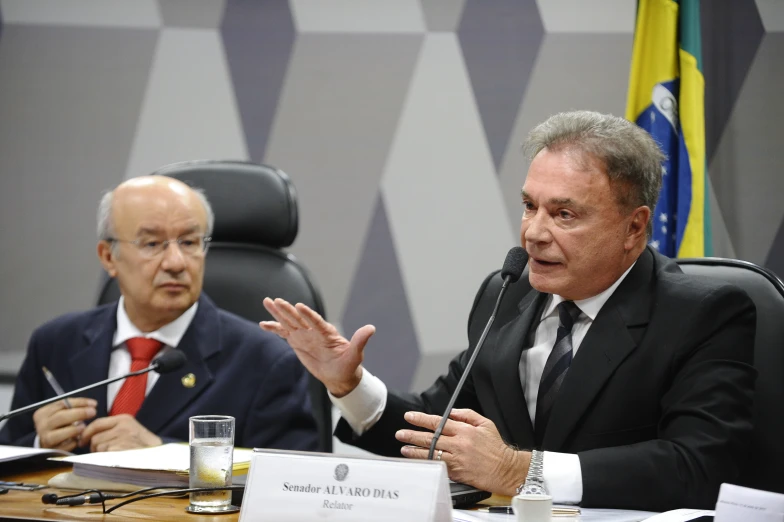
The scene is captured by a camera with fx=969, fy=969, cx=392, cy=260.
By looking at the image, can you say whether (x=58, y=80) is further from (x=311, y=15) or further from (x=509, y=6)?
(x=509, y=6)

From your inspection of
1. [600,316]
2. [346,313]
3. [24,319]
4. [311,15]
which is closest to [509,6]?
[311,15]

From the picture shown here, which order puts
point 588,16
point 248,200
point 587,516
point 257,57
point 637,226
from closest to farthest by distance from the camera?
point 587,516 → point 637,226 → point 248,200 → point 588,16 → point 257,57

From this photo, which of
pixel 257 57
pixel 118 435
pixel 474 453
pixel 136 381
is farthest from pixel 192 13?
pixel 474 453

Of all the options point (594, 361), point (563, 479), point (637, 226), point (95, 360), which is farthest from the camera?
point (95, 360)

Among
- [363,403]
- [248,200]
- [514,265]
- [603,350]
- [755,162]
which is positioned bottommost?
[363,403]

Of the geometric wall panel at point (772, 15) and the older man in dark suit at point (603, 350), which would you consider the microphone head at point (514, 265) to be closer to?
the older man in dark suit at point (603, 350)

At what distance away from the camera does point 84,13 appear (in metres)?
3.98

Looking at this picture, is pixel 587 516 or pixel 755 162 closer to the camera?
pixel 587 516

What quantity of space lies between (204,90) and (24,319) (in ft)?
3.91

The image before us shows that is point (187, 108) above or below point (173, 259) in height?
above

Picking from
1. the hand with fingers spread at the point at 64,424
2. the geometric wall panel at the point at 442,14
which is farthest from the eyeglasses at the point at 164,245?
the geometric wall panel at the point at 442,14

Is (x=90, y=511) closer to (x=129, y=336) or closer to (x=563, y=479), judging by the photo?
(x=563, y=479)

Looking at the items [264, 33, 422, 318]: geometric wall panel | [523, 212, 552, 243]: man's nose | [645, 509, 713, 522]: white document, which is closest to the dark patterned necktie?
[523, 212, 552, 243]: man's nose

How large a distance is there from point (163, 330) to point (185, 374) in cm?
19
